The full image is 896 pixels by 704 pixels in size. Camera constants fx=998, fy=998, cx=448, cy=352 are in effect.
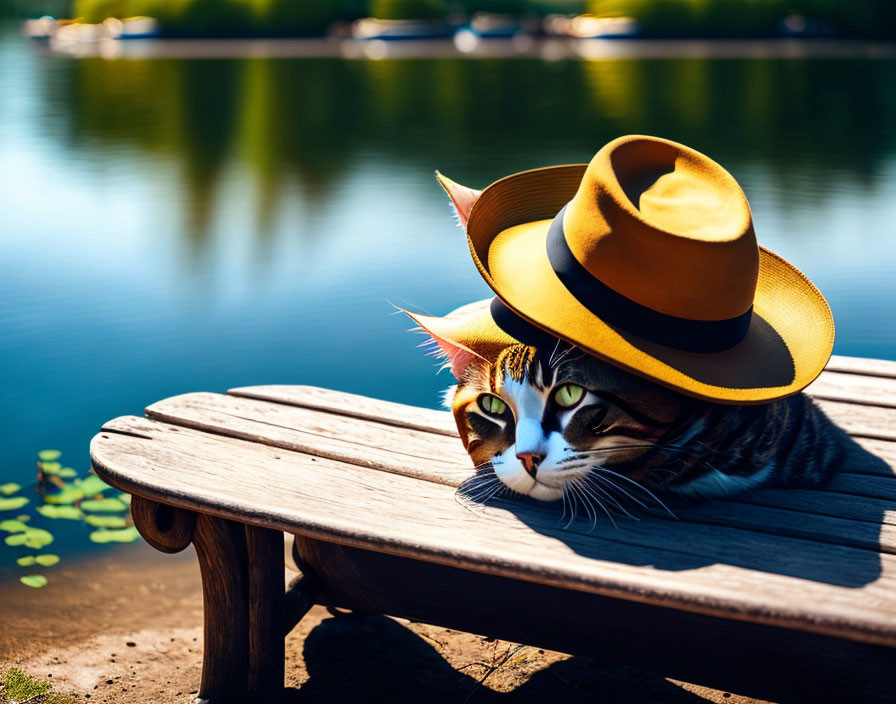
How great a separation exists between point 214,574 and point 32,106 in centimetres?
1038

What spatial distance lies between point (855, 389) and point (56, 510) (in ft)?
7.81

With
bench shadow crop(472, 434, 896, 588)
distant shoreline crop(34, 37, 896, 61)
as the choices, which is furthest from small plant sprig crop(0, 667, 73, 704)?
distant shoreline crop(34, 37, 896, 61)

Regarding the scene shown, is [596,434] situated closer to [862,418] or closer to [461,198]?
[461,198]

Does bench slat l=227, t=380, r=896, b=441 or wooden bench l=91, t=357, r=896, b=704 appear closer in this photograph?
wooden bench l=91, t=357, r=896, b=704

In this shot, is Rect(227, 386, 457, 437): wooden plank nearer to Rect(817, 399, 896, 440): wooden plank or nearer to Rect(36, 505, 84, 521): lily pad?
Rect(817, 399, 896, 440): wooden plank

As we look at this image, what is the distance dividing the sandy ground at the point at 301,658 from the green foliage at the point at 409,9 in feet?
66.7

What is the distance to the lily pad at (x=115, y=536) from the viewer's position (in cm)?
303

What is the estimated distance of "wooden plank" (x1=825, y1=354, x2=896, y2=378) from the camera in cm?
247

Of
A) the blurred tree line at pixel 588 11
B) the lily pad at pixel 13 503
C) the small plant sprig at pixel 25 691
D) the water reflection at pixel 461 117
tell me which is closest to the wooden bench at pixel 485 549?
the small plant sprig at pixel 25 691

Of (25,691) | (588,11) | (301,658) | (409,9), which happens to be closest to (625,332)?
(301,658)

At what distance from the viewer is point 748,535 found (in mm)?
1670

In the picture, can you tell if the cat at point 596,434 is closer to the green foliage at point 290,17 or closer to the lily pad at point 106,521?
the lily pad at point 106,521

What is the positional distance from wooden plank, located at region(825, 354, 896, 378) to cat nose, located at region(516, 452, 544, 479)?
3.73ft

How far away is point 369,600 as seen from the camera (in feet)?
7.09
